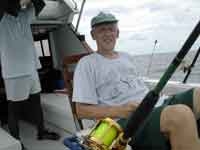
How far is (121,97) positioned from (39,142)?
1.39m

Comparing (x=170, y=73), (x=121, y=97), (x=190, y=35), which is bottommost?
(x=121, y=97)

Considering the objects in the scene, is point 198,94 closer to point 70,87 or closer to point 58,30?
point 70,87

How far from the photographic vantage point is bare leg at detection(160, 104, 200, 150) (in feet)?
4.99

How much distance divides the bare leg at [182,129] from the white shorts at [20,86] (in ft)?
5.74

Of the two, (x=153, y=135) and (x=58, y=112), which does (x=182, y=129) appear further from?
(x=58, y=112)

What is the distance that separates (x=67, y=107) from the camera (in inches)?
141

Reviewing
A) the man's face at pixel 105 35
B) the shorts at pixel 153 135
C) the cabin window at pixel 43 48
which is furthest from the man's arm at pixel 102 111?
the cabin window at pixel 43 48

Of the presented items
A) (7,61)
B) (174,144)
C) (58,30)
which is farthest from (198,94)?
(58,30)

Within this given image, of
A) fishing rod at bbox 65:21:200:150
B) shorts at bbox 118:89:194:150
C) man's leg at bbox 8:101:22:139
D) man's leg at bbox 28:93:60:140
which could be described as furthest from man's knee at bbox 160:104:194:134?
man's leg at bbox 28:93:60:140

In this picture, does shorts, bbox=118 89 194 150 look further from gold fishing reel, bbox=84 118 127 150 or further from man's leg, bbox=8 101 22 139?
man's leg, bbox=8 101 22 139

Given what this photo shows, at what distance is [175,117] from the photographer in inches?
62.4

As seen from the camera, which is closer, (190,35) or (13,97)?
(190,35)

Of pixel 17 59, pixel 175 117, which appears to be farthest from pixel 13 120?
pixel 175 117

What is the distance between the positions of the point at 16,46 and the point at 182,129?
1.84 metres
